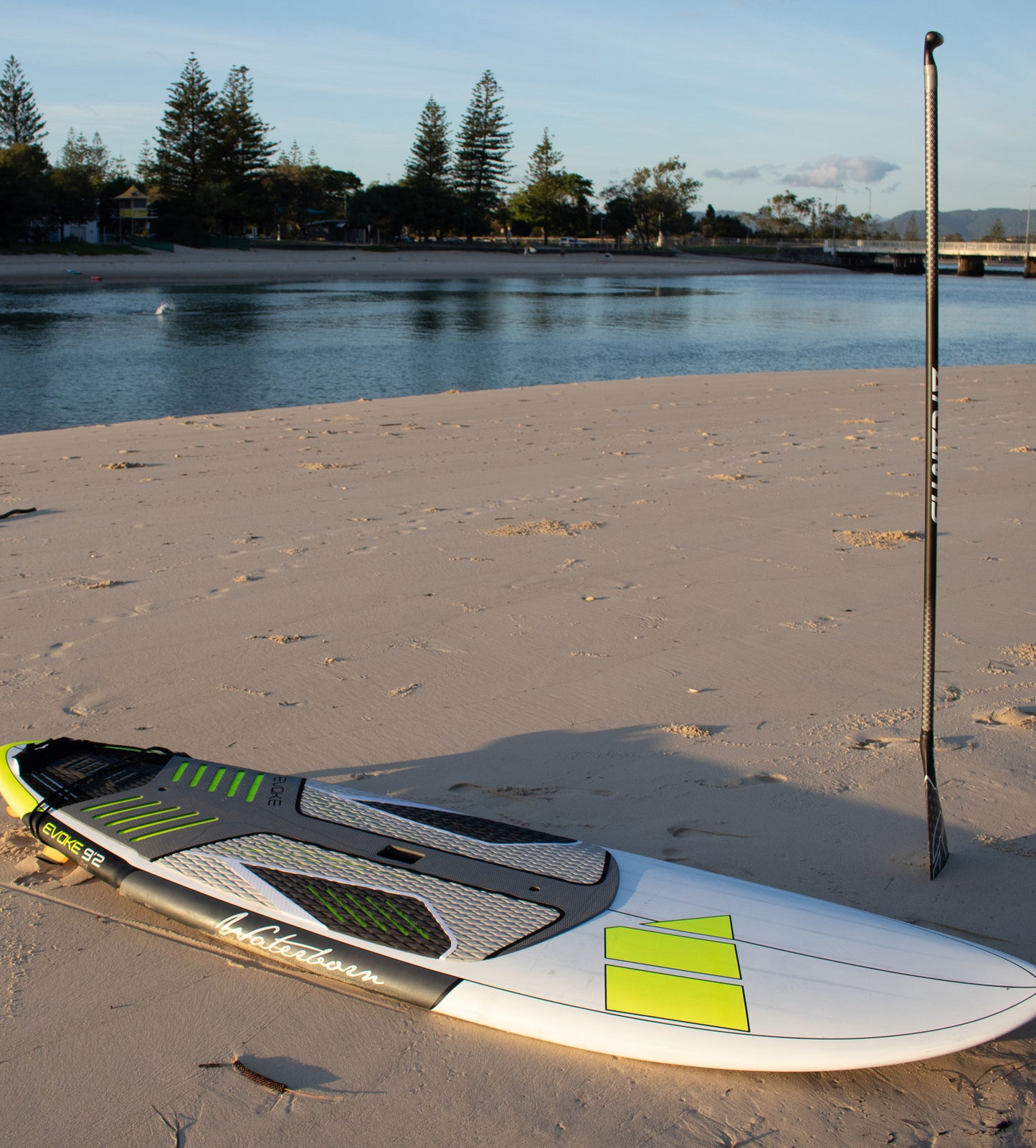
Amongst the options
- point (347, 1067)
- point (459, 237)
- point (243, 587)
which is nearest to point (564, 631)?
point (243, 587)

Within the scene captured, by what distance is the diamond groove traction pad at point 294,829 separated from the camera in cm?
248

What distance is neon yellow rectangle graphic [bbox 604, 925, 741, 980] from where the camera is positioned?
89.0 inches

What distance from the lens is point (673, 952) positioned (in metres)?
2.32

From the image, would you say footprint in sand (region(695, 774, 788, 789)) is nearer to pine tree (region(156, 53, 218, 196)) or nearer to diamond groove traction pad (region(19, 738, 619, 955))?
diamond groove traction pad (region(19, 738, 619, 955))

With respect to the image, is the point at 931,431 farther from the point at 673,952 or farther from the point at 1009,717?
the point at 1009,717

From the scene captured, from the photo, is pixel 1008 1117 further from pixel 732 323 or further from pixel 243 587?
pixel 732 323

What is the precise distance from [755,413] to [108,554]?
8108 millimetres

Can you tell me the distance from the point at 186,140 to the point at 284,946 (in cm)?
9148

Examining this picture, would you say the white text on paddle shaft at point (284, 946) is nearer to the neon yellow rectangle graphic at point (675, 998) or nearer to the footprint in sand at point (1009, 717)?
the neon yellow rectangle graphic at point (675, 998)

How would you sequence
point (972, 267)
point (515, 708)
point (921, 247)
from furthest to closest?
point (921, 247), point (972, 267), point (515, 708)

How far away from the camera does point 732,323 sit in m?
33.6

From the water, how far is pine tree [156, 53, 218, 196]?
35943mm

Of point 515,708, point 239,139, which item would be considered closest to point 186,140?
point 239,139

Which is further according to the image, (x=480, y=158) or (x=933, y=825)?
(x=480, y=158)
